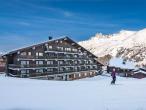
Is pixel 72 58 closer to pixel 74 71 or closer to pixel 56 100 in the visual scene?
pixel 74 71

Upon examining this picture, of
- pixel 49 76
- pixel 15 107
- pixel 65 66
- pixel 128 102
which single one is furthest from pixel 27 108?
pixel 65 66

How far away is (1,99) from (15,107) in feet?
7.51

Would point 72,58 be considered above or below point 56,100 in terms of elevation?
above

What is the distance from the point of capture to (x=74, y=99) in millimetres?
15891

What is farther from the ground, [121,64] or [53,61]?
[53,61]

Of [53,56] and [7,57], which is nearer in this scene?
[7,57]

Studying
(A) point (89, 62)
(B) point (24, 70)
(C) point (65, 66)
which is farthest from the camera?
(A) point (89, 62)

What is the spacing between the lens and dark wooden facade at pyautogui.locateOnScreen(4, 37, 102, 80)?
6856cm

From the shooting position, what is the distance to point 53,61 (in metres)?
76.9

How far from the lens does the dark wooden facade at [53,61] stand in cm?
6856

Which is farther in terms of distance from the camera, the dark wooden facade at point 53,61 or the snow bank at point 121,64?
the snow bank at point 121,64

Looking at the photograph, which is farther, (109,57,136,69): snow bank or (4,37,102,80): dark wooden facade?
(109,57,136,69): snow bank

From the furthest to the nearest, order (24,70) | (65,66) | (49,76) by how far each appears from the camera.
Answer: (65,66) → (49,76) → (24,70)

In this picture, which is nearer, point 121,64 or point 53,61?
point 53,61
